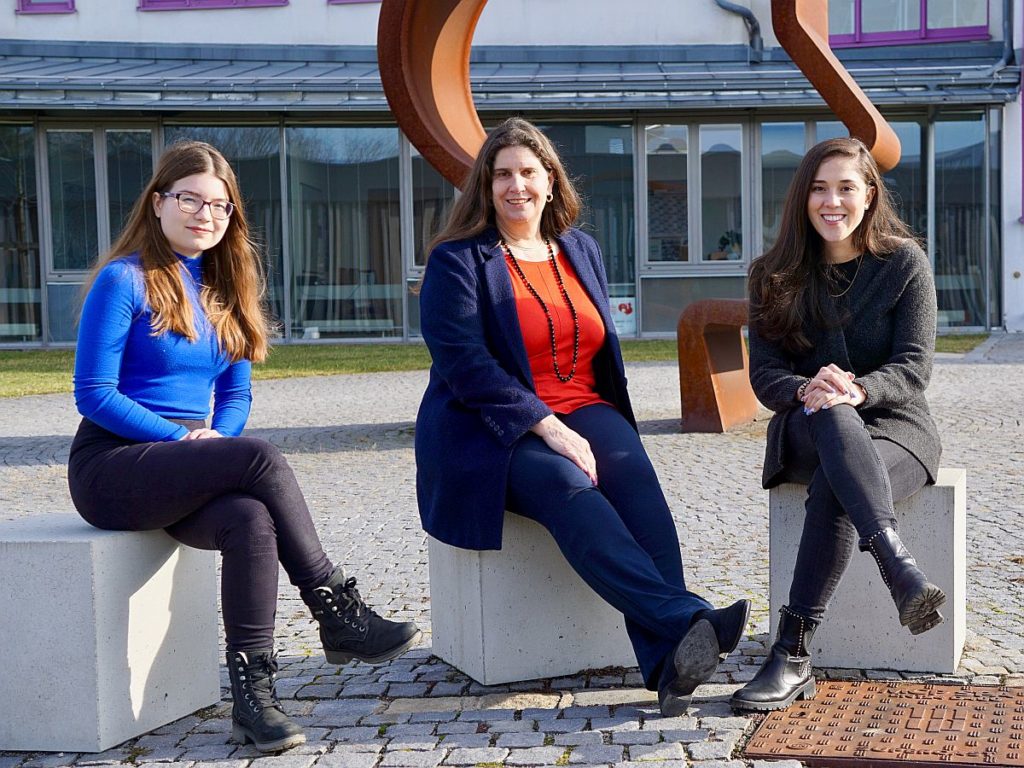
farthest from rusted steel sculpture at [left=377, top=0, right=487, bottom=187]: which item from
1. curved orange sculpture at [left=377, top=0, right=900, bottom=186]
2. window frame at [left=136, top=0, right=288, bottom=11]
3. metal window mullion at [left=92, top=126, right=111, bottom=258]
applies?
window frame at [left=136, top=0, right=288, bottom=11]

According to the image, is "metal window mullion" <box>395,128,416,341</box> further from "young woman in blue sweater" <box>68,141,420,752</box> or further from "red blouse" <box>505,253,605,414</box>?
"young woman in blue sweater" <box>68,141,420,752</box>

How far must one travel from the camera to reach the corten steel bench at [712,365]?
9.44 metres

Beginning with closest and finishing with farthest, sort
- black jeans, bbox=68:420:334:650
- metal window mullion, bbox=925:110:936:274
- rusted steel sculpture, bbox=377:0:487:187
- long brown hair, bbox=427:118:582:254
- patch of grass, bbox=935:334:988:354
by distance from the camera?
1. black jeans, bbox=68:420:334:650
2. long brown hair, bbox=427:118:582:254
3. rusted steel sculpture, bbox=377:0:487:187
4. patch of grass, bbox=935:334:988:354
5. metal window mullion, bbox=925:110:936:274

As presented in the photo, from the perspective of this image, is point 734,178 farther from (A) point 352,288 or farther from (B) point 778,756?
(B) point 778,756

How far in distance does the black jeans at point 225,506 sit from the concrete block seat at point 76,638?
0.31 feet

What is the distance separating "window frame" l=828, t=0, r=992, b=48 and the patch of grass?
487 centimetres

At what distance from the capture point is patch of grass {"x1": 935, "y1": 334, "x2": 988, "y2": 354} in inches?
640

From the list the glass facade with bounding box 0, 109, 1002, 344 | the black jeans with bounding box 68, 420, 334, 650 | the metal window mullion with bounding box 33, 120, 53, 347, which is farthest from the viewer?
the metal window mullion with bounding box 33, 120, 53, 347

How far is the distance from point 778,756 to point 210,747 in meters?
1.46

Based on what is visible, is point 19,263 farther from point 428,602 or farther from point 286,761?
point 286,761

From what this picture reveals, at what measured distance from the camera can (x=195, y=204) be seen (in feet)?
12.8

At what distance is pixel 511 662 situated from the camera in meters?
3.98

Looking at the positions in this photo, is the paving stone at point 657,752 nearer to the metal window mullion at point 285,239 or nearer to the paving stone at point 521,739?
the paving stone at point 521,739

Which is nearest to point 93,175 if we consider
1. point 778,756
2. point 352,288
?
point 352,288
